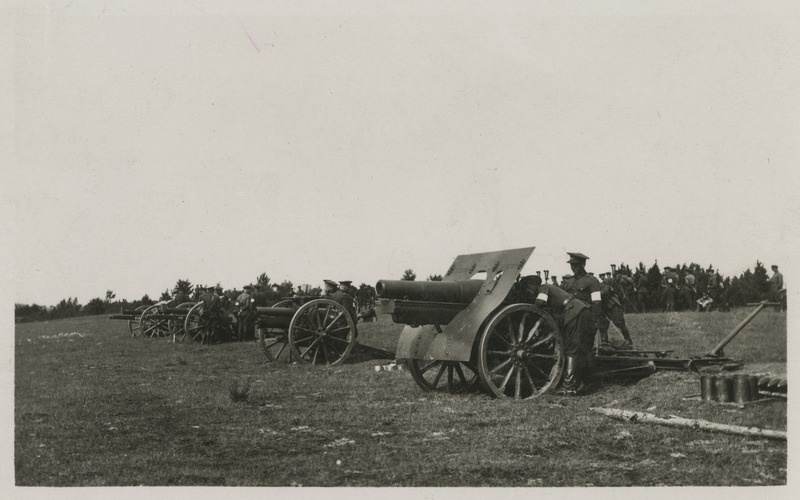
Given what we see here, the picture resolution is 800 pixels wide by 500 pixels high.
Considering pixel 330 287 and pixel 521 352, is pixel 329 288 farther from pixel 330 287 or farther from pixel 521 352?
pixel 521 352

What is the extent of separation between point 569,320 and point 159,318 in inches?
536

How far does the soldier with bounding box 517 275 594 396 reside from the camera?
8.95 meters

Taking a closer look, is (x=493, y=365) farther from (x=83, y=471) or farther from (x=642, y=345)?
(x=83, y=471)

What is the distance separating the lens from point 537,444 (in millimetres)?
6977

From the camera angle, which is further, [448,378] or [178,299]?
[178,299]

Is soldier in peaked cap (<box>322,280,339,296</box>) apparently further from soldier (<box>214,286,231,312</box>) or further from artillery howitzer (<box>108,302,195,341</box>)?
artillery howitzer (<box>108,302,195,341</box>)

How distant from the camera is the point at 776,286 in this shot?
7.81m

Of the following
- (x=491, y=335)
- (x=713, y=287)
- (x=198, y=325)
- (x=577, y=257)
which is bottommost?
(x=198, y=325)

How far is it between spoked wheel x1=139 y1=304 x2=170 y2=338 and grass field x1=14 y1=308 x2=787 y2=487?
338 inches

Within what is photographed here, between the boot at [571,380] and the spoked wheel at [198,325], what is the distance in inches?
411

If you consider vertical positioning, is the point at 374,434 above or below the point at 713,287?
below

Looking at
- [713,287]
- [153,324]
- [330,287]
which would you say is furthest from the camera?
[153,324]

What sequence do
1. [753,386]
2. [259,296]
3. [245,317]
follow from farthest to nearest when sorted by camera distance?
[245,317]
[259,296]
[753,386]

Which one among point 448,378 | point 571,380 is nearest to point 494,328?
point 571,380
